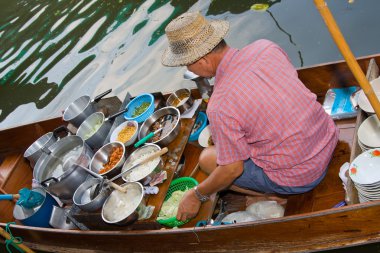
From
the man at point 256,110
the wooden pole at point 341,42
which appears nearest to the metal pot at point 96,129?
the man at point 256,110

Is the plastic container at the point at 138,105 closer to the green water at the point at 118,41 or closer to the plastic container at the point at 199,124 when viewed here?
the plastic container at the point at 199,124

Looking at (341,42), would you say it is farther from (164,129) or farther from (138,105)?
(138,105)

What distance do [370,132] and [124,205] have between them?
2.50m

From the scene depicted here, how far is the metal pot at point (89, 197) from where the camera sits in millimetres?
4023

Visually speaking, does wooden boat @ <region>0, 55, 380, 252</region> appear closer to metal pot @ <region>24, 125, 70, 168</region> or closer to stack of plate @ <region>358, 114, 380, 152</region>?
stack of plate @ <region>358, 114, 380, 152</region>

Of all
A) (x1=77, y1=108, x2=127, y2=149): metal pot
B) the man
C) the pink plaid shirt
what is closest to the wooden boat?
the man

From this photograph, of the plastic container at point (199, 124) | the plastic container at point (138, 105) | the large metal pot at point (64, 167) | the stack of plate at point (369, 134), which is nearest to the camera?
the stack of plate at point (369, 134)

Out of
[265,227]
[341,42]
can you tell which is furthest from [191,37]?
[265,227]

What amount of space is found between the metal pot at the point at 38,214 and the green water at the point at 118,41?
3575mm

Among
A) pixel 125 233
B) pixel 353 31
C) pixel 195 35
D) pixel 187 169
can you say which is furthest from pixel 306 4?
pixel 125 233

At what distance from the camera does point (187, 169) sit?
4.56 metres

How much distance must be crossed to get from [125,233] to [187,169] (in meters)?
1.07

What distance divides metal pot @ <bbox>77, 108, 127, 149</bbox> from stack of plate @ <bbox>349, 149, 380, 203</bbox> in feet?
9.79

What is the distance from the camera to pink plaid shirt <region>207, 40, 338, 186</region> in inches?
115
